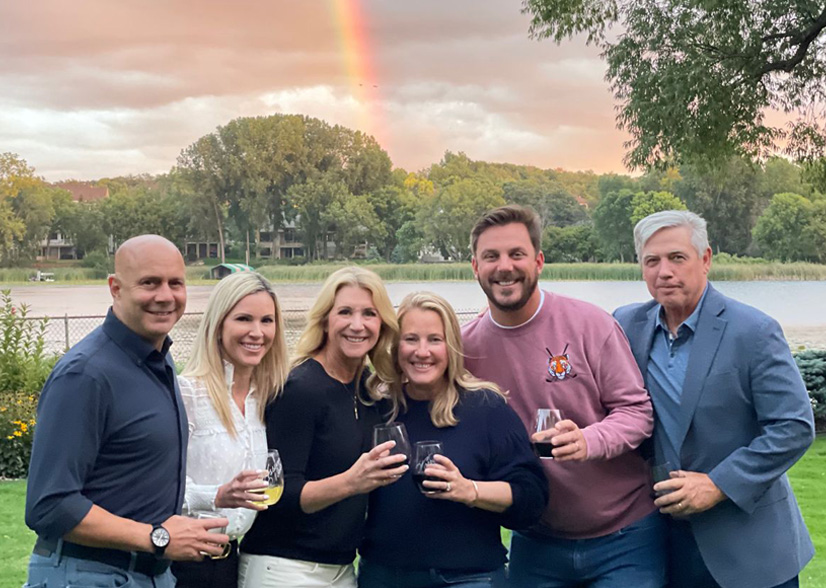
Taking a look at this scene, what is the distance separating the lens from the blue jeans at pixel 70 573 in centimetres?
263

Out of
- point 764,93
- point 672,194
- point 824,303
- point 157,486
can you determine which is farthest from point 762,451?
point 824,303

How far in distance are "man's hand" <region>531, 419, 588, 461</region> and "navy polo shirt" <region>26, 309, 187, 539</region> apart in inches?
53.2

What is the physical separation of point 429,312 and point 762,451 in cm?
140

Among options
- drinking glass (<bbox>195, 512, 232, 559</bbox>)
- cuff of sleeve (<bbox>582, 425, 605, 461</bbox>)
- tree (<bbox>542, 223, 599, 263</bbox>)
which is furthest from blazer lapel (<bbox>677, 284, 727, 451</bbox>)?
tree (<bbox>542, 223, 599, 263</bbox>)

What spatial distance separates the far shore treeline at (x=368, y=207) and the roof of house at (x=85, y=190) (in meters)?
1.09

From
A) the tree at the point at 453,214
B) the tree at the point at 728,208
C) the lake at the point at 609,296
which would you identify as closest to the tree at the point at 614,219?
the lake at the point at 609,296

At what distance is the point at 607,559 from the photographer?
11.2ft

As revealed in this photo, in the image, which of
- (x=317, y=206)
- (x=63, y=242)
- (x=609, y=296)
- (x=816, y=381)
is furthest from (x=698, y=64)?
(x=63, y=242)

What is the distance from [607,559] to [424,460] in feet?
3.52

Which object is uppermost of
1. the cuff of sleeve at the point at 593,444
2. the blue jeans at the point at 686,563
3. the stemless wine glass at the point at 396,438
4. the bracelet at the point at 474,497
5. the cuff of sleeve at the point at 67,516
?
the stemless wine glass at the point at 396,438

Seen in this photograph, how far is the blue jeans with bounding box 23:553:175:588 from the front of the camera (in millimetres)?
2629

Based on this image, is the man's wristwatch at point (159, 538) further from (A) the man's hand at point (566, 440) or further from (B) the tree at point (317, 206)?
(B) the tree at point (317, 206)

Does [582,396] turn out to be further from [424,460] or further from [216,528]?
[216,528]

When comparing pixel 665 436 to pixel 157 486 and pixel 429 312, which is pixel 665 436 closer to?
pixel 429 312
